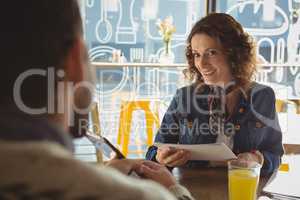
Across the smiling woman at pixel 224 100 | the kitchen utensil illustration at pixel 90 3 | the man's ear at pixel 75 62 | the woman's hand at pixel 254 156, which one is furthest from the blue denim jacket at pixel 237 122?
the kitchen utensil illustration at pixel 90 3

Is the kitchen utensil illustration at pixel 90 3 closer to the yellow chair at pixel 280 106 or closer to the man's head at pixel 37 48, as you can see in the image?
the yellow chair at pixel 280 106

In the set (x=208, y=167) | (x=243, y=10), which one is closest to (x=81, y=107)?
(x=208, y=167)

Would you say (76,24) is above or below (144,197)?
above

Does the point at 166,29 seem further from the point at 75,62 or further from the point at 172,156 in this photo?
the point at 75,62

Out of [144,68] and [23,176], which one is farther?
[144,68]

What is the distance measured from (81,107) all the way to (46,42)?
14 cm

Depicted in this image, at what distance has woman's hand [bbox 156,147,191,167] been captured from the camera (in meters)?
1.36

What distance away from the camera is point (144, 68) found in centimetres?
420

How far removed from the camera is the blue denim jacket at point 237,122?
1.64 meters

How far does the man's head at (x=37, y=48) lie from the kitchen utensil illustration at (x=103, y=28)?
12.2 feet

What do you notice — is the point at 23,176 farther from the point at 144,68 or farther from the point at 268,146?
the point at 144,68

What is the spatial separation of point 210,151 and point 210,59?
567mm

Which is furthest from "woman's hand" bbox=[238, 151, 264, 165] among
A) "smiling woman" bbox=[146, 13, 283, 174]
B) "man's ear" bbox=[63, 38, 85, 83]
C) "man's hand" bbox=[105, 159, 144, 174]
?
"man's ear" bbox=[63, 38, 85, 83]

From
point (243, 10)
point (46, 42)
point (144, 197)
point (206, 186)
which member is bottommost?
point (206, 186)
